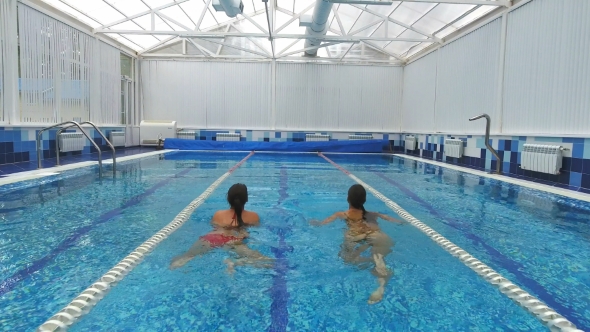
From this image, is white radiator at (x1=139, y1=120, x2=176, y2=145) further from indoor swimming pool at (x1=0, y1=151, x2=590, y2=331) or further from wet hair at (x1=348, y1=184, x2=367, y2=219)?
wet hair at (x1=348, y1=184, x2=367, y2=219)

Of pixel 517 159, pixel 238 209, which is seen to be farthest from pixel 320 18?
pixel 238 209

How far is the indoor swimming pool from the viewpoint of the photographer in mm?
1862

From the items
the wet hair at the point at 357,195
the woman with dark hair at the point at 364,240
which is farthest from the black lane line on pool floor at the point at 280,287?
the wet hair at the point at 357,195

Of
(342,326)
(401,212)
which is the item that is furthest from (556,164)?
(342,326)

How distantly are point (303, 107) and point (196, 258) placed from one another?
12.6 meters

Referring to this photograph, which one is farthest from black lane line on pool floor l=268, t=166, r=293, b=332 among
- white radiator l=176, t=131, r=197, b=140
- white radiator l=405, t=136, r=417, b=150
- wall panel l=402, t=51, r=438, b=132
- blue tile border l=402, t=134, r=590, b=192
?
white radiator l=176, t=131, r=197, b=140

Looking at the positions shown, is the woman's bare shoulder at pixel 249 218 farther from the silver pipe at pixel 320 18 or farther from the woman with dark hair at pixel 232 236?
the silver pipe at pixel 320 18

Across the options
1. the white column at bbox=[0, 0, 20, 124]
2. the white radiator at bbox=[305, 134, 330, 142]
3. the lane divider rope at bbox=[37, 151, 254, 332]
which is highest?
the white column at bbox=[0, 0, 20, 124]

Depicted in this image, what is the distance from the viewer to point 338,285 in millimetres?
2250

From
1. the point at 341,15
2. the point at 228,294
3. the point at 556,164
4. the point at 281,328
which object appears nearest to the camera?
the point at 281,328

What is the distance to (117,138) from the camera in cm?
1227

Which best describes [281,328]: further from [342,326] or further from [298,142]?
[298,142]

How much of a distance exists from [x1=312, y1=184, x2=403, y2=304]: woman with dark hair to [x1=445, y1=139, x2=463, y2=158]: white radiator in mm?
6425

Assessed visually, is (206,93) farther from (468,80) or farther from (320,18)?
(468,80)
